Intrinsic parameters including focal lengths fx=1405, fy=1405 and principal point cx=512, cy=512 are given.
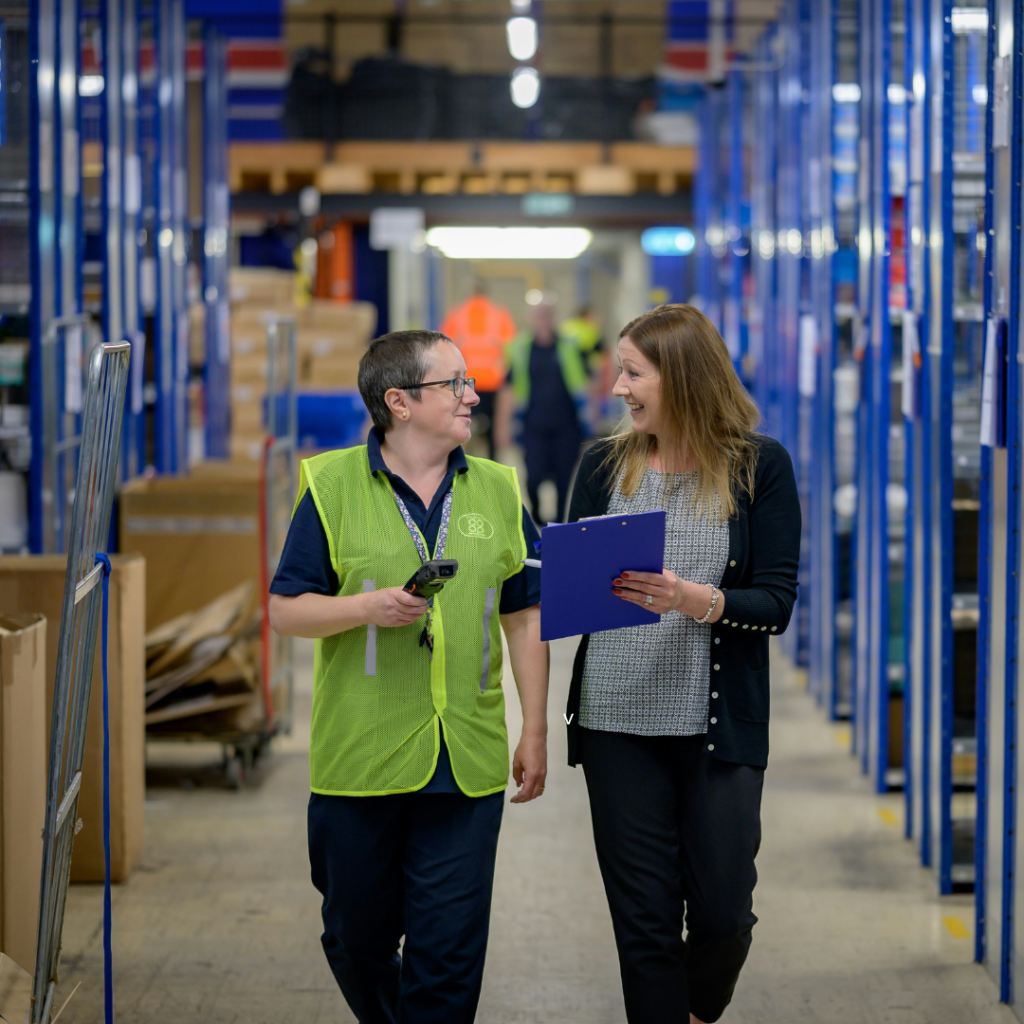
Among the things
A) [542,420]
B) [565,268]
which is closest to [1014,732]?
[542,420]

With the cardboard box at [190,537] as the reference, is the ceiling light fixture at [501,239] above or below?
above

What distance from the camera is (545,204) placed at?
15.5 meters

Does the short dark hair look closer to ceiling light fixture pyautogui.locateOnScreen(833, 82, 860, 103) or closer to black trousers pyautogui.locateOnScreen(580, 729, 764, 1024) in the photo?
black trousers pyautogui.locateOnScreen(580, 729, 764, 1024)

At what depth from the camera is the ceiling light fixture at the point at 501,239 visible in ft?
61.8

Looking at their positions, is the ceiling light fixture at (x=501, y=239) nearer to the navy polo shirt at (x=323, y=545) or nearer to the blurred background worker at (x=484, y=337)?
the blurred background worker at (x=484, y=337)

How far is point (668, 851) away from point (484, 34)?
51.3 ft

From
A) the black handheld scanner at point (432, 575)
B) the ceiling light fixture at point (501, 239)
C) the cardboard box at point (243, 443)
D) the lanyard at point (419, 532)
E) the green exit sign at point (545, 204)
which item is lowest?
the black handheld scanner at point (432, 575)

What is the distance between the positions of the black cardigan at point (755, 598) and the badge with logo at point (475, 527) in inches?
11.9

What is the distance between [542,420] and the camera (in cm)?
1090

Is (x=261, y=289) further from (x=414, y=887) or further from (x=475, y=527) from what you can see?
(x=414, y=887)

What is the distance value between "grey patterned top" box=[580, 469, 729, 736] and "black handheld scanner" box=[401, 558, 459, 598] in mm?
449

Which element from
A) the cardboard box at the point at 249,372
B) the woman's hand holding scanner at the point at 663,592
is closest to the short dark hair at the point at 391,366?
the woman's hand holding scanner at the point at 663,592

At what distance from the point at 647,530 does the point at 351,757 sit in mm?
669

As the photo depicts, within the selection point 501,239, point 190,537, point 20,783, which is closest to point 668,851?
point 20,783
